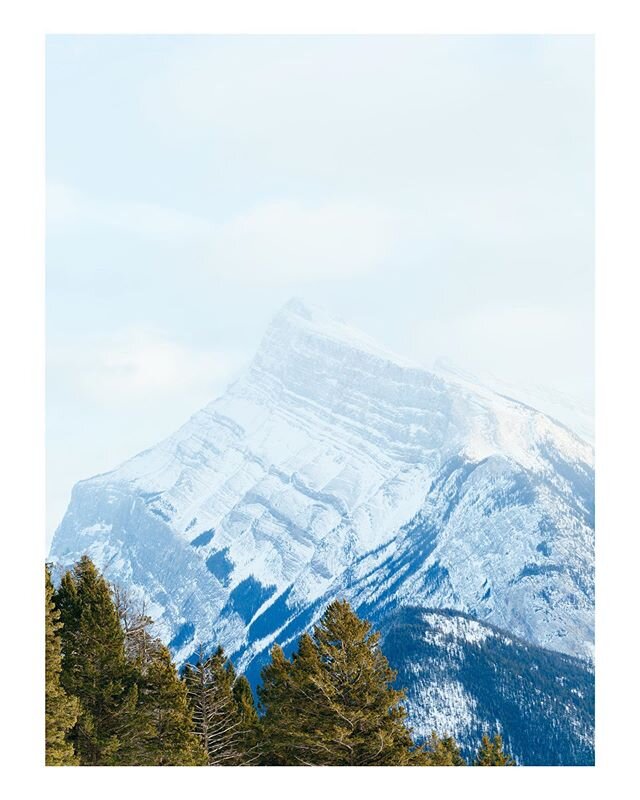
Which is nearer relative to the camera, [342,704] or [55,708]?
[55,708]

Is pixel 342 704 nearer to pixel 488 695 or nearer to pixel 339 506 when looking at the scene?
pixel 488 695

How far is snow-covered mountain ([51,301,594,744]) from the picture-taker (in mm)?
110812

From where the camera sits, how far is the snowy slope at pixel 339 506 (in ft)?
365

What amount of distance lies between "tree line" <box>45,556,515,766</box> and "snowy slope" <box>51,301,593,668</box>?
74648 mm

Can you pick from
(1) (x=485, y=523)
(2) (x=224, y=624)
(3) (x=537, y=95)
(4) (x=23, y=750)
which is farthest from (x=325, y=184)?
(2) (x=224, y=624)

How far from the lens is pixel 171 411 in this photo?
459 ft

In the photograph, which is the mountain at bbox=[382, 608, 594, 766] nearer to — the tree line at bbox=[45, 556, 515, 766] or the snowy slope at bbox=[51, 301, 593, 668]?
the snowy slope at bbox=[51, 301, 593, 668]

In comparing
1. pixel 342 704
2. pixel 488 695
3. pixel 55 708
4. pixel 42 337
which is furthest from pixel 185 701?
pixel 488 695

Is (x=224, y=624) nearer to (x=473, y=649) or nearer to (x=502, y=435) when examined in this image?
(x=502, y=435)

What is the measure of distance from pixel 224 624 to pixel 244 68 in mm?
98704

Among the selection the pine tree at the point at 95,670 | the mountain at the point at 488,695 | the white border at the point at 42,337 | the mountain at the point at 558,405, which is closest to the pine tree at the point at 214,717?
the pine tree at the point at 95,670

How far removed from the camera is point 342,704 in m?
13.1

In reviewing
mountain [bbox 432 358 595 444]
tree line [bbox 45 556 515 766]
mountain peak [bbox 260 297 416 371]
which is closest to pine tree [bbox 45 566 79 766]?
tree line [bbox 45 556 515 766]

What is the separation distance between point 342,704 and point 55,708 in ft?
12.3
